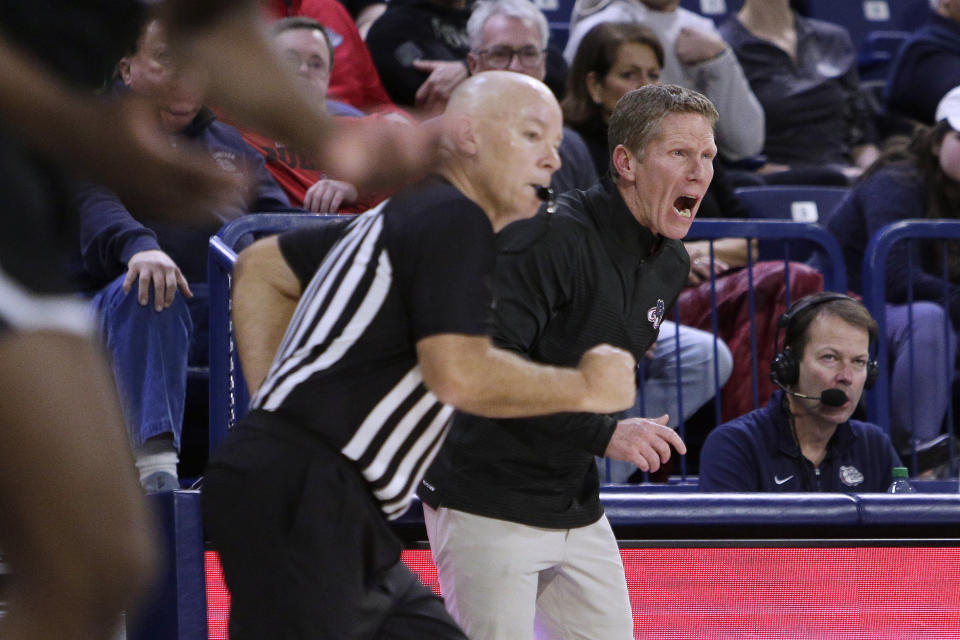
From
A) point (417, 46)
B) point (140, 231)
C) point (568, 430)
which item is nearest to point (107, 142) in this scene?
point (568, 430)

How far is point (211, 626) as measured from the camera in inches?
126

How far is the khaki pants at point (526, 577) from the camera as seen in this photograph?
2777mm

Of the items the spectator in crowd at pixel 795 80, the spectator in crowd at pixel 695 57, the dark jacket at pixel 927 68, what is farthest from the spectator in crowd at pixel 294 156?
the dark jacket at pixel 927 68

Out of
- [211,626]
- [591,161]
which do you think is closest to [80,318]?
[211,626]

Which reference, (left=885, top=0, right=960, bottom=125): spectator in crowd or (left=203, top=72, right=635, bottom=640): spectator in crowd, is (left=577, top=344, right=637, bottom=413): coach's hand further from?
(left=885, top=0, right=960, bottom=125): spectator in crowd

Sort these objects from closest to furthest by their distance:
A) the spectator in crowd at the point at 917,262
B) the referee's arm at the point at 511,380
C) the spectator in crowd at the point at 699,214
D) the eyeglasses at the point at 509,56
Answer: the referee's arm at the point at 511,380 → the spectator in crowd at the point at 699,214 → the spectator in crowd at the point at 917,262 → the eyeglasses at the point at 509,56

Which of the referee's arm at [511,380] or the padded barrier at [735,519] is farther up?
the referee's arm at [511,380]

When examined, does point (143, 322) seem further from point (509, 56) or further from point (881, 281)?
point (881, 281)

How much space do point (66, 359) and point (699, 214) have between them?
4.20 meters

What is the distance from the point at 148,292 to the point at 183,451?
0.73 meters

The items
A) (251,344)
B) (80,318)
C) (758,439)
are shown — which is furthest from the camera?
(758,439)

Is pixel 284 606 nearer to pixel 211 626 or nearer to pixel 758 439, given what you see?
pixel 211 626

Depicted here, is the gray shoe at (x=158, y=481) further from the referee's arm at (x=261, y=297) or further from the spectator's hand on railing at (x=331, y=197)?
the referee's arm at (x=261, y=297)

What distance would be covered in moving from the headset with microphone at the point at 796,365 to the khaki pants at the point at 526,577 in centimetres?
121
